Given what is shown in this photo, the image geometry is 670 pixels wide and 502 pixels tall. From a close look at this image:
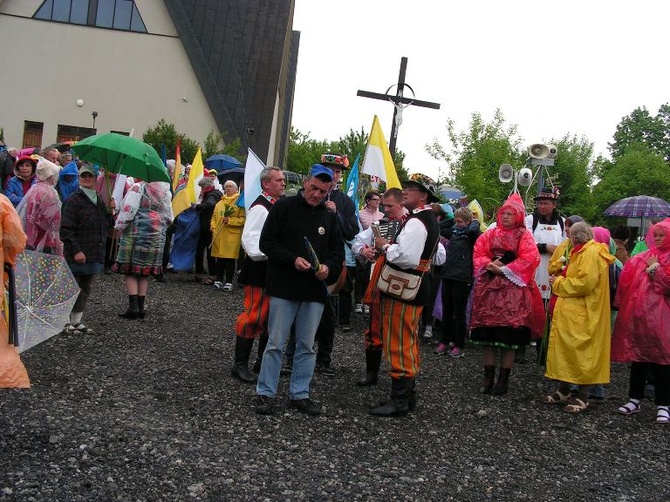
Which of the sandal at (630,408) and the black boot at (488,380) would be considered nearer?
the sandal at (630,408)

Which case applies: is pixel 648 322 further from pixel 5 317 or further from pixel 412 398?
pixel 5 317

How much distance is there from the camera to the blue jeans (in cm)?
562

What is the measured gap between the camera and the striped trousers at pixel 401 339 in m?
5.84

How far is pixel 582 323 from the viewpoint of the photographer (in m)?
6.61

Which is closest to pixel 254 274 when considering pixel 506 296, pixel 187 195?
pixel 506 296

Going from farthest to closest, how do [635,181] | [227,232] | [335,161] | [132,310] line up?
[635,181] → [227,232] → [132,310] → [335,161]

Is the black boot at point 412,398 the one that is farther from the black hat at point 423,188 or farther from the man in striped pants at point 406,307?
the black hat at point 423,188

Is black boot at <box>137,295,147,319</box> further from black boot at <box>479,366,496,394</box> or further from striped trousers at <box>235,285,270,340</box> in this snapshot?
black boot at <box>479,366,496,394</box>

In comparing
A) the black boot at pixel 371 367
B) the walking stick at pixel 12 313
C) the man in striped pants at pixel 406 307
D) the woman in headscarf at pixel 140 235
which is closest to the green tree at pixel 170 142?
the woman in headscarf at pixel 140 235

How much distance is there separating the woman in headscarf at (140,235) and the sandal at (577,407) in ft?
14.8

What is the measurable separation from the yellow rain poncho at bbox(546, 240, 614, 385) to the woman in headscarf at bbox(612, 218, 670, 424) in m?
0.19

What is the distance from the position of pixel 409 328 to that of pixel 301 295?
2.95ft

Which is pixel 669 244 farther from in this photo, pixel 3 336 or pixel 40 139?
pixel 40 139

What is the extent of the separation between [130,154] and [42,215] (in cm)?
119
